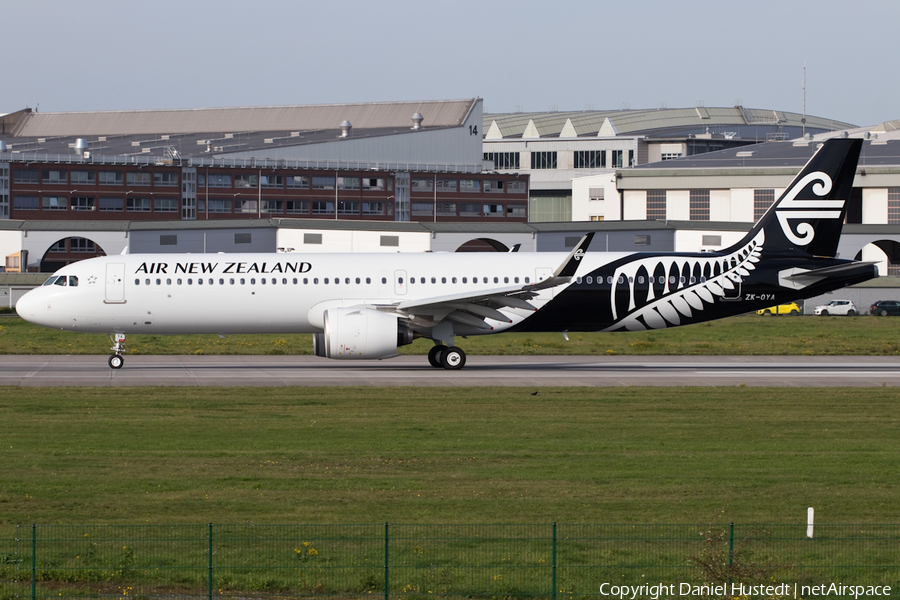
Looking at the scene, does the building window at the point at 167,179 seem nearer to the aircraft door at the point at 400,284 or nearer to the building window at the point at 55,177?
the building window at the point at 55,177

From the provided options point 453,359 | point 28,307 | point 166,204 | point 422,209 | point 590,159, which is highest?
point 590,159

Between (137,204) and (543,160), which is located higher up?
(543,160)

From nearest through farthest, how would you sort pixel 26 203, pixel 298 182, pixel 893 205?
pixel 893 205, pixel 26 203, pixel 298 182

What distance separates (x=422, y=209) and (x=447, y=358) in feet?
321

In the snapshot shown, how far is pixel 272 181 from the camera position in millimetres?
127875

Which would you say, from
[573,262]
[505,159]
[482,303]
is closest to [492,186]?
[505,159]

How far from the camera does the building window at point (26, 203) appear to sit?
385ft

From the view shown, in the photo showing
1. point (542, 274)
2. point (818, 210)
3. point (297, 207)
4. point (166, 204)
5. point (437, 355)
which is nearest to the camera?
point (542, 274)

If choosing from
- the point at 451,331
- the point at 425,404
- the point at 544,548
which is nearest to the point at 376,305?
the point at 451,331

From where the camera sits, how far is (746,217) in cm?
10250

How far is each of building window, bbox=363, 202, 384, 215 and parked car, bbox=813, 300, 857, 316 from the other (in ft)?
212

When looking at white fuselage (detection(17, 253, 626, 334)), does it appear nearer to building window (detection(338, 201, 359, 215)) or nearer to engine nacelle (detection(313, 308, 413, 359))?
engine nacelle (detection(313, 308, 413, 359))

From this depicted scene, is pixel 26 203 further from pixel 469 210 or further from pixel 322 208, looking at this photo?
pixel 469 210

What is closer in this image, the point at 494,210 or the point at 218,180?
the point at 218,180
